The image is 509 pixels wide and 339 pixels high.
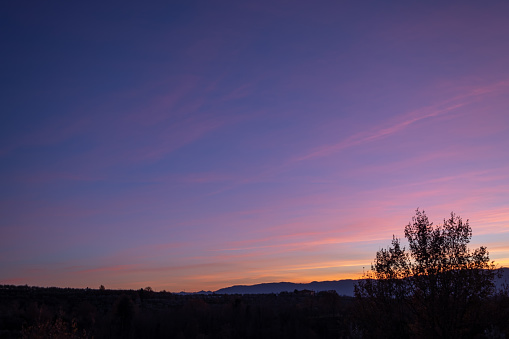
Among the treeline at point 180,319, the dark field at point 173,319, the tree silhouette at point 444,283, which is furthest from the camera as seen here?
the treeline at point 180,319

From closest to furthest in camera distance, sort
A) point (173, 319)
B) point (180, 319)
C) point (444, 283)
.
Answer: point (444, 283) < point (173, 319) < point (180, 319)

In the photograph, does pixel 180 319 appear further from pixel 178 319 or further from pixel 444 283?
pixel 444 283

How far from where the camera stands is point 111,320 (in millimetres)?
70625

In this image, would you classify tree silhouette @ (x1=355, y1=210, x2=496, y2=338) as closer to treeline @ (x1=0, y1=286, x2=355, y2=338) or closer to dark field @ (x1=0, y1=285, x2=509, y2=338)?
dark field @ (x1=0, y1=285, x2=509, y2=338)

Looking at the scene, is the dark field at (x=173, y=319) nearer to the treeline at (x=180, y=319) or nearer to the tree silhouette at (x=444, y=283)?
the treeline at (x=180, y=319)

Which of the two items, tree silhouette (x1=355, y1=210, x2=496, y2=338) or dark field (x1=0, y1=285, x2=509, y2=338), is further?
dark field (x1=0, y1=285, x2=509, y2=338)

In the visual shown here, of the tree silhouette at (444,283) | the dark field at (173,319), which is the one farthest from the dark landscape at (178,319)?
the tree silhouette at (444,283)

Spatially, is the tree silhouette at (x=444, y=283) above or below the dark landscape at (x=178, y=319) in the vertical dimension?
above

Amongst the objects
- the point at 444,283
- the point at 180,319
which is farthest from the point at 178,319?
the point at 444,283

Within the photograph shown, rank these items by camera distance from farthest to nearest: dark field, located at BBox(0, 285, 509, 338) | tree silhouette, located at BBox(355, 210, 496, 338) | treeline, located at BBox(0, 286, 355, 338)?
treeline, located at BBox(0, 286, 355, 338) < dark field, located at BBox(0, 285, 509, 338) < tree silhouette, located at BBox(355, 210, 496, 338)

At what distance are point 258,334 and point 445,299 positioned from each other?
54910mm

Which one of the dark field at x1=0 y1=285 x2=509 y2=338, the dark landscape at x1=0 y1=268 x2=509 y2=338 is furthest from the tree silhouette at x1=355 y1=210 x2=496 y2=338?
the dark landscape at x1=0 y1=268 x2=509 y2=338

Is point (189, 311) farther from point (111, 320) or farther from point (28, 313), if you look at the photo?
point (28, 313)

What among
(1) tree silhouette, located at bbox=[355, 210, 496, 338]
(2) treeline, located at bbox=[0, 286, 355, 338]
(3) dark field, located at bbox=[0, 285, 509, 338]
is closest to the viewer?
(1) tree silhouette, located at bbox=[355, 210, 496, 338]
